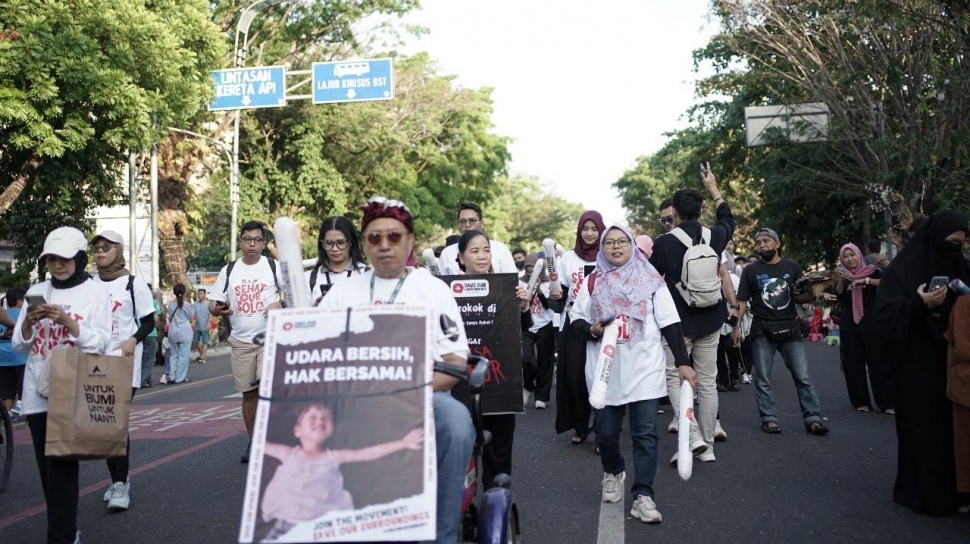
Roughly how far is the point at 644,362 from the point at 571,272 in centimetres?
265

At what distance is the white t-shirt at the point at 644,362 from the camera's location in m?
5.84

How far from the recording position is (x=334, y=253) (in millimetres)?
6922

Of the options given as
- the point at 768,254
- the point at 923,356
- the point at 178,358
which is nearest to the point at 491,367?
the point at 923,356

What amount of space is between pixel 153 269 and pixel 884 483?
69.6ft

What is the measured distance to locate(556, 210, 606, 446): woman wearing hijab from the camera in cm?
773

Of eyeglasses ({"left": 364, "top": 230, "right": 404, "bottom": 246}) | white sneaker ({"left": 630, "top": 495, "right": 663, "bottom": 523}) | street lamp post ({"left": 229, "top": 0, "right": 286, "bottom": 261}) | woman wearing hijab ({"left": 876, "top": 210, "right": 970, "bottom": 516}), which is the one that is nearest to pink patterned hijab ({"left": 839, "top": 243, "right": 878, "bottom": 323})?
woman wearing hijab ({"left": 876, "top": 210, "right": 970, "bottom": 516})

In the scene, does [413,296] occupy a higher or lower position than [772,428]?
higher

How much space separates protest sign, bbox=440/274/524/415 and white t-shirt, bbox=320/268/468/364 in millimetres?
1859

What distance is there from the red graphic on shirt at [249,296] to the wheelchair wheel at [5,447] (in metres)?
2.05

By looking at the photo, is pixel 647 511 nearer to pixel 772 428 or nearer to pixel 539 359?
pixel 772 428

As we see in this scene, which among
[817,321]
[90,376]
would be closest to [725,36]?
[817,321]

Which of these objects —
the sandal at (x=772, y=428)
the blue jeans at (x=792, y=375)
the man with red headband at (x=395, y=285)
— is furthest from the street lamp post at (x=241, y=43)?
the man with red headband at (x=395, y=285)

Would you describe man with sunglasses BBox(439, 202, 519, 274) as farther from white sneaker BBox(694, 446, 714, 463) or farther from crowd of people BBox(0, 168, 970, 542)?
white sneaker BBox(694, 446, 714, 463)

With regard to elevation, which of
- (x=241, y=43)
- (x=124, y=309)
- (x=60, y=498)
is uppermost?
(x=241, y=43)
